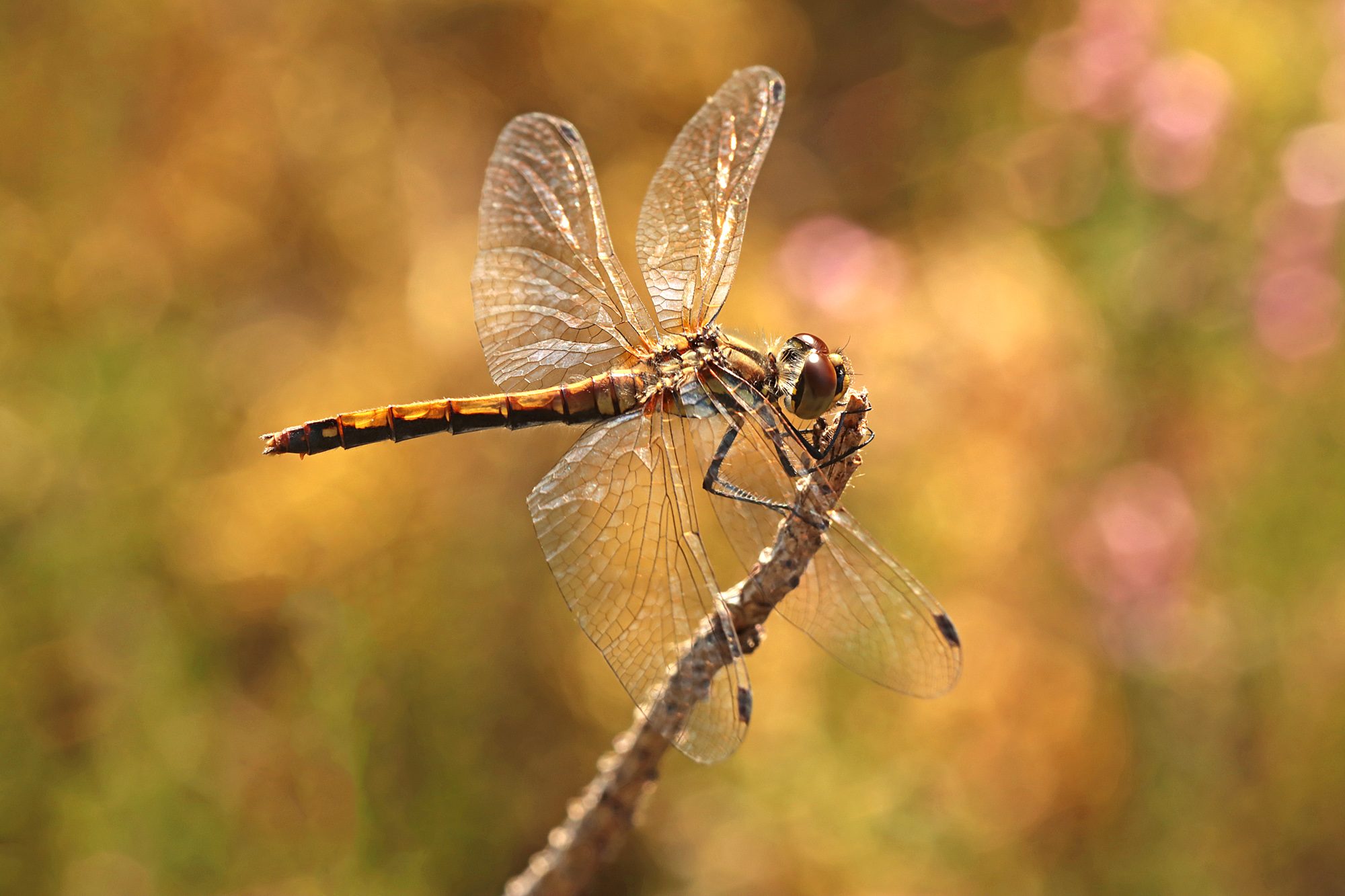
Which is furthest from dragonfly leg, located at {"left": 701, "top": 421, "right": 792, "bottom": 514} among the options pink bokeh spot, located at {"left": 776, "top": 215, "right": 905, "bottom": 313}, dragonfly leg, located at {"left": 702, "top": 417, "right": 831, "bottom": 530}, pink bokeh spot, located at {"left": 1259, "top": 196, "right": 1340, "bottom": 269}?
pink bokeh spot, located at {"left": 1259, "top": 196, "right": 1340, "bottom": 269}

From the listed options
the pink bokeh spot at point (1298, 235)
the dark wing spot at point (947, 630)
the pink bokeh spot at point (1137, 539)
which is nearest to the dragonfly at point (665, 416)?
the dark wing spot at point (947, 630)

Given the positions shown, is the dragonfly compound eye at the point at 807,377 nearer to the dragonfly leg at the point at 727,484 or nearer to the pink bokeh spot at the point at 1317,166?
the dragonfly leg at the point at 727,484

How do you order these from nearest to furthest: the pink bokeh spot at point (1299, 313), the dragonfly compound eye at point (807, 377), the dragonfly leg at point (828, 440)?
1. the dragonfly leg at point (828, 440)
2. the dragonfly compound eye at point (807, 377)
3. the pink bokeh spot at point (1299, 313)

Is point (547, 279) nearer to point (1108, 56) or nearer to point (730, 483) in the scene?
point (730, 483)

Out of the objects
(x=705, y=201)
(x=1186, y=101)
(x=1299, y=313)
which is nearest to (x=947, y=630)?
(x=705, y=201)

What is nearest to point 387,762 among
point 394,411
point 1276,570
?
point 394,411

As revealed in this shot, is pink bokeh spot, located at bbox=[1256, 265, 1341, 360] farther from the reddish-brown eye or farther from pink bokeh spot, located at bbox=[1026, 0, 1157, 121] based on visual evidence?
the reddish-brown eye
